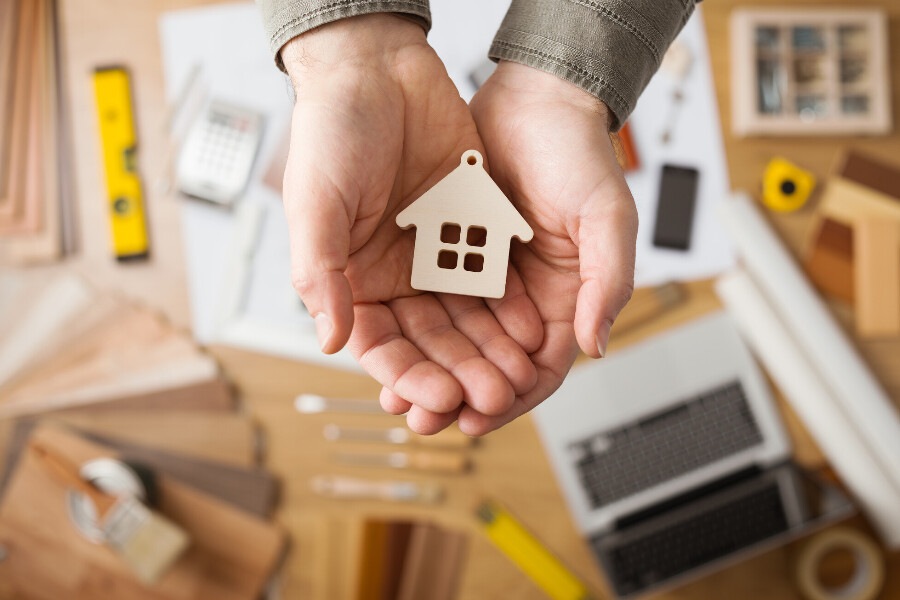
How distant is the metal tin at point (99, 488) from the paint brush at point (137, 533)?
2cm

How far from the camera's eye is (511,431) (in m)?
1.26

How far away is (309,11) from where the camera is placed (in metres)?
0.80

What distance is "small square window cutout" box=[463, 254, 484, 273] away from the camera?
81 centimetres

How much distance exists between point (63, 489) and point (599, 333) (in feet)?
3.18

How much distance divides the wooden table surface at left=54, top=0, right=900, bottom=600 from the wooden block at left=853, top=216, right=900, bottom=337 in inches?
1.4

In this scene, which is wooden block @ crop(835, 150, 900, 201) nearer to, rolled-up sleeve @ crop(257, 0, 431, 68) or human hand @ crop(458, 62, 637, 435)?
human hand @ crop(458, 62, 637, 435)

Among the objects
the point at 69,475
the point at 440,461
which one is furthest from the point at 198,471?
the point at 440,461

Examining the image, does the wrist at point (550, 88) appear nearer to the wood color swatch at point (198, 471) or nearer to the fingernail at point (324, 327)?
the fingernail at point (324, 327)

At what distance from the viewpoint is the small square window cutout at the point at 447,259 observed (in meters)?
0.83

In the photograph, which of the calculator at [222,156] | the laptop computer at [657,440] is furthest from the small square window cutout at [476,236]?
the calculator at [222,156]

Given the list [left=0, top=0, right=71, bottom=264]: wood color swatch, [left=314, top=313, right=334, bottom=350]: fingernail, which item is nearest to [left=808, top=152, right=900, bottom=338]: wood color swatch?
[left=314, top=313, right=334, bottom=350]: fingernail

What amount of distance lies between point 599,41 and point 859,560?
923 millimetres

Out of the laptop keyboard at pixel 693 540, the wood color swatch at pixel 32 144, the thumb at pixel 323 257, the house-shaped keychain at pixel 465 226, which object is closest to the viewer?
the thumb at pixel 323 257

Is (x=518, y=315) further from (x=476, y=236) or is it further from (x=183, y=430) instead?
(x=183, y=430)
